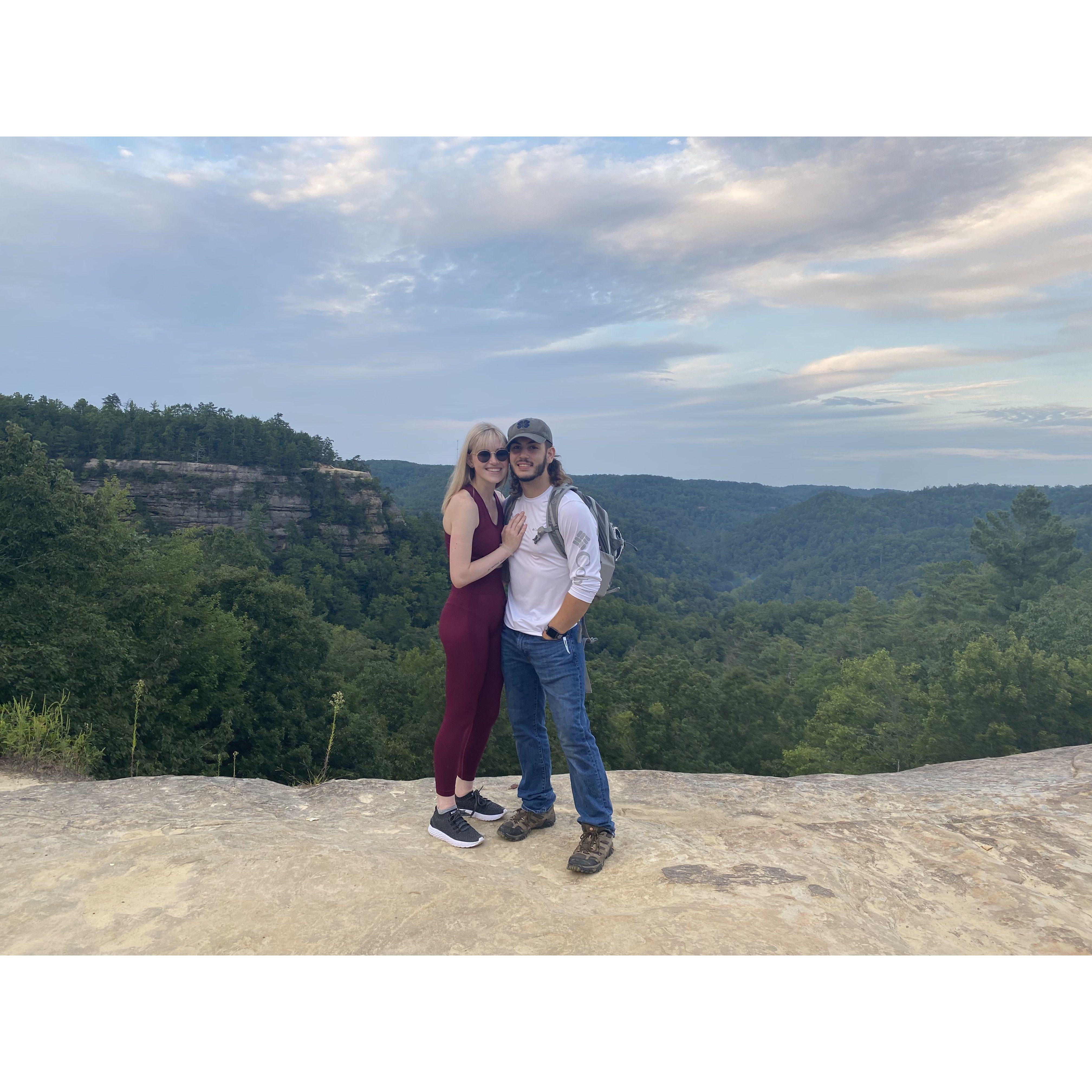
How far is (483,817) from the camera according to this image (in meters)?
4.03

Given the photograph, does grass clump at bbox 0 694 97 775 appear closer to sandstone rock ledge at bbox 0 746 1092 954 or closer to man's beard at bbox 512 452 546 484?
sandstone rock ledge at bbox 0 746 1092 954

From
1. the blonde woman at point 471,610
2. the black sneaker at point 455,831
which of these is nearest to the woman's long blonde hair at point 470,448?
the blonde woman at point 471,610

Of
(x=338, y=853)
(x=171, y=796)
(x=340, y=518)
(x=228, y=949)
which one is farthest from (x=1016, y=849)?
(x=340, y=518)

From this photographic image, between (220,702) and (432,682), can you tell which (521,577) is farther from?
(432,682)

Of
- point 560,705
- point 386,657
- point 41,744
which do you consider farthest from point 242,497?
point 560,705

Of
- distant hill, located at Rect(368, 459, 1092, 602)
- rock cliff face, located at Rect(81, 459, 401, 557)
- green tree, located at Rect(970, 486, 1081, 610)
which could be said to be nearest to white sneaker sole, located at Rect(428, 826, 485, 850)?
green tree, located at Rect(970, 486, 1081, 610)

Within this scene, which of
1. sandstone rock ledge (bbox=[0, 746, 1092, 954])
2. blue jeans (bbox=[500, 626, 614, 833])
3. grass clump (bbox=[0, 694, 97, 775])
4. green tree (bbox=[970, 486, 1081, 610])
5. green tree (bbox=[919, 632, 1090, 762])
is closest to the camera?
sandstone rock ledge (bbox=[0, 746, 1092, 954])

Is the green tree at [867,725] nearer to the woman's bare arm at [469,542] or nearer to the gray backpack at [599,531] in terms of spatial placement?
the gray backpack at [599,531]

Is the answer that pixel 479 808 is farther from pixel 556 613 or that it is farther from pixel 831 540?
pixel 831 540

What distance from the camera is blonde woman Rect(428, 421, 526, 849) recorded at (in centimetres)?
342

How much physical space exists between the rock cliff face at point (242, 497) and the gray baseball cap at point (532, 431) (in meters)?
72.0

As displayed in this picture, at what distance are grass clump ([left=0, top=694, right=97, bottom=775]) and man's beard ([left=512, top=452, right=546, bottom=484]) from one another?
482 centimetres

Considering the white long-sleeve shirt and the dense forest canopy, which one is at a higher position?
the dense forest canopy
